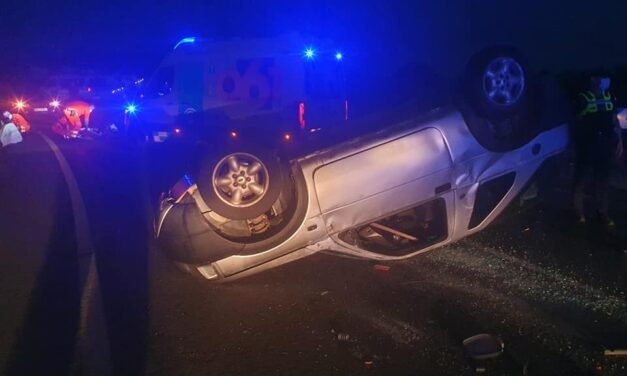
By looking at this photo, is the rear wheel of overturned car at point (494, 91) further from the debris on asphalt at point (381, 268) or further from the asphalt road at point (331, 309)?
the debris on asphalt at point (381, 268)

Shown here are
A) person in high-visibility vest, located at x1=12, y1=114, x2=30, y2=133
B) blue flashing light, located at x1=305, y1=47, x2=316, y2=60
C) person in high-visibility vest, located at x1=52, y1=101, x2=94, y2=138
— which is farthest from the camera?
person in high-visibility vest, located at x1=12, y1=114, x2=30, y2=133

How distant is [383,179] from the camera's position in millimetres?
4125

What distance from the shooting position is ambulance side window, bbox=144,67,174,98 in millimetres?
11500

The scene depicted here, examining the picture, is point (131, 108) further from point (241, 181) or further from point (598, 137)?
point (598, 137)

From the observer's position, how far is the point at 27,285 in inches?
191

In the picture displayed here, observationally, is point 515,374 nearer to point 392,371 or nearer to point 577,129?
point 392,371

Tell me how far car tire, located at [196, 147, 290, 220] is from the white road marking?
1.26 m

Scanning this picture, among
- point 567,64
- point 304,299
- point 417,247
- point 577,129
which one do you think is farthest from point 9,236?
point 567,64

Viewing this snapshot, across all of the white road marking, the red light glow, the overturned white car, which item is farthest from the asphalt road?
the red light glow

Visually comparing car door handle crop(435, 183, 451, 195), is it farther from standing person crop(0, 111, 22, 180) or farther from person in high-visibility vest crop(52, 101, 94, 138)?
person in high-visibility vest crop(52, 101, 94, 138)

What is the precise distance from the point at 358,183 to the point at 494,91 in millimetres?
1315

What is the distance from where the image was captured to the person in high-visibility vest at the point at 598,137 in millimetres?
5164

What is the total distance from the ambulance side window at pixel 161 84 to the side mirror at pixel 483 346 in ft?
31.2

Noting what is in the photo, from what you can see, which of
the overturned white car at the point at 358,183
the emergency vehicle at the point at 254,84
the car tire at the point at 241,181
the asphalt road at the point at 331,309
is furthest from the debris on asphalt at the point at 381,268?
the emergency vehicle at the point at 254,84
